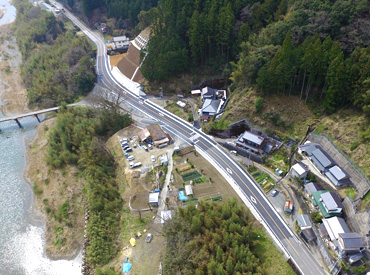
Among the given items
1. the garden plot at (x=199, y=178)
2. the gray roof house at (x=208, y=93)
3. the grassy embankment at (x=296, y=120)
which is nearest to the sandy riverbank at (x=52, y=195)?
the garden plot at (x=199, y=178)

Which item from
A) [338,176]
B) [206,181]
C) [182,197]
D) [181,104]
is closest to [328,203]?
[338,176]

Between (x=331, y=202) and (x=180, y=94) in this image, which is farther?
(x=180, y=94)

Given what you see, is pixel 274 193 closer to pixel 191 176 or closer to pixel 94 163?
pixel 191 176

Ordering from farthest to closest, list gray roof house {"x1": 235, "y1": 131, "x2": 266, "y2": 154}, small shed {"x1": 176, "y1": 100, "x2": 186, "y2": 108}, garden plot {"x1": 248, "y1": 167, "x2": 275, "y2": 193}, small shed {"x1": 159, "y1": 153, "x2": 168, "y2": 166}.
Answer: small shed {"x1": 176, "y1": 100, "x2": 186, "y2": 108} < small shed {"x1": 159, "y1": 153, "x2": 168, "y2": 166} < gray roof house {"x1": 235, "y1": 131, "x2": 266, "y2": 154} < garden plot {"x1": 248, "y1": 167, "x2": 275, "y2": 193}

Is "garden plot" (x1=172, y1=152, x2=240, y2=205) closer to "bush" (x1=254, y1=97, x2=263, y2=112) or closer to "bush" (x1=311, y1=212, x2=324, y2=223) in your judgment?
"bush" (x1=311, y1=212, x2=324, y2=223)

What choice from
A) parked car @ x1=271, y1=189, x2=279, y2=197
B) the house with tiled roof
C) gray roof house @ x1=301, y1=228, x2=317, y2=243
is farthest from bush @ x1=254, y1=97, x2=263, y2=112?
gray roof house @ x1=301, y1=228, x2=317, y2=243

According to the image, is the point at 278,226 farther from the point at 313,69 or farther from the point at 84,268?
the point at 84,268
